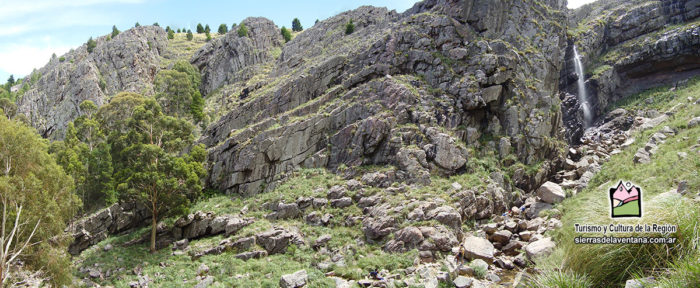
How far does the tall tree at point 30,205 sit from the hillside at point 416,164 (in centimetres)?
60

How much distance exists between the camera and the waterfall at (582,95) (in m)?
46.7

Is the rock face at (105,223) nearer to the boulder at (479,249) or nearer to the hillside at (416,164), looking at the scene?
the hillside at (416,164)

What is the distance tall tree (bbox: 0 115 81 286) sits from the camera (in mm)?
17250

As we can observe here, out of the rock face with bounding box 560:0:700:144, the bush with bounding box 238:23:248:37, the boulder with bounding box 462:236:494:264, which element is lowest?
the boulder with bounding box 462:236:494:264

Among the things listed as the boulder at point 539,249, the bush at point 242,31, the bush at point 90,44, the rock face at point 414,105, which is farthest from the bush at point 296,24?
the boulder at point 539,249

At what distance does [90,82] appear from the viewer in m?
59.0

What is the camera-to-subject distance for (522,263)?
55.4ft

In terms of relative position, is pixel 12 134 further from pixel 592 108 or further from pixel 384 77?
pixel 592 108

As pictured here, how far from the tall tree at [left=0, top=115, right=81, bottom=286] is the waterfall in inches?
2068

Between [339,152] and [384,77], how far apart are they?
913 cm

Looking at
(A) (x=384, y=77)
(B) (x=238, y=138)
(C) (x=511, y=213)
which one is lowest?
(C) (x=511, y=213)

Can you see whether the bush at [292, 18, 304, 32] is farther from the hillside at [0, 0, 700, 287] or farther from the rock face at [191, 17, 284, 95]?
the hillside at [0, 0, 700, 287]

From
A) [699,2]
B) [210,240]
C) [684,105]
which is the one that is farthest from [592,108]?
[210,240]

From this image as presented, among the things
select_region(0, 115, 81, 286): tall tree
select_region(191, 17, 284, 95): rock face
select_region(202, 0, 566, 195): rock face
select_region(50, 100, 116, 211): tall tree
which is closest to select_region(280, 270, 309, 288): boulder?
select_region(202, 0, 566, 195): rock face
